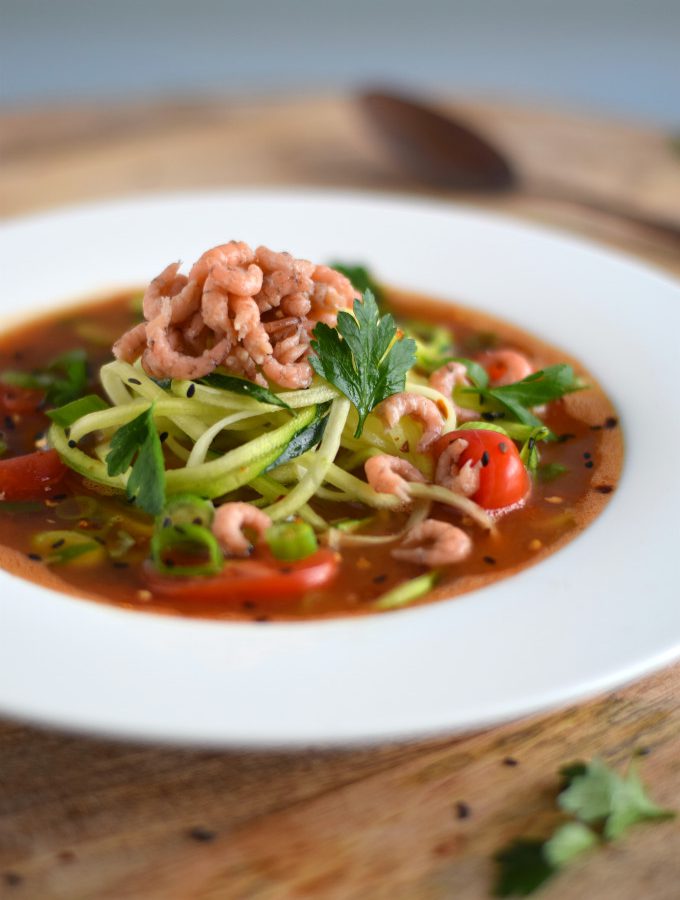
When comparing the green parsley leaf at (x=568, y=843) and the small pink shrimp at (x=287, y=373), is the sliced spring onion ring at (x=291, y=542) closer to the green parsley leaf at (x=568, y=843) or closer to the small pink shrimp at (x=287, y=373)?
the small pink shrimp at (x=287, y=373)

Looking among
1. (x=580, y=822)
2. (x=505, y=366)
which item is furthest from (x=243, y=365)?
(x=580, y=822)

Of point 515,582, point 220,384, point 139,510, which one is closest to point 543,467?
point 515,582

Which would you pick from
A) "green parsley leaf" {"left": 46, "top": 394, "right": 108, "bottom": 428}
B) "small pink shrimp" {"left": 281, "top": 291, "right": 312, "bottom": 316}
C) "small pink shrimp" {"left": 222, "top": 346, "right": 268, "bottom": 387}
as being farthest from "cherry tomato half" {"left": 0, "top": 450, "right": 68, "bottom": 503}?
"small pink shrimp" {"left": 281, "top": 291, "right": 312, "bottom": 316}

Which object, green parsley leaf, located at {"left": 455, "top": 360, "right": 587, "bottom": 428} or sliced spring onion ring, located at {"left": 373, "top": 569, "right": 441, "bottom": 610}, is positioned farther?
green parsley leaf, located at {"left": 455, "top": 360, "right": 587, "bottom": 428}

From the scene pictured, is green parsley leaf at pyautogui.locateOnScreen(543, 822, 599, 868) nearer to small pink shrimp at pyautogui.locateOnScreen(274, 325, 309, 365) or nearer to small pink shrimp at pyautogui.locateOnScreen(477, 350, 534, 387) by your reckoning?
small pink shrimp at pyautogui.locateOnScreen(274, 325, 309, 365)

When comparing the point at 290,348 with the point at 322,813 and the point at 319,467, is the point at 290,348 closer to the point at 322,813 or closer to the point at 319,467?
the point at 319,467

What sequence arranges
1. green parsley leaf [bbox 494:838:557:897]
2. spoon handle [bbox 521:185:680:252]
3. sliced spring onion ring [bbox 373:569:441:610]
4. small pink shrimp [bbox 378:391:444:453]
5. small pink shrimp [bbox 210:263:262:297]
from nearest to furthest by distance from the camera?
green parsley leaf [bbox 494:838:557:897]
sliced spring onion ring [bbox 373:569:441:610]
small pink shrimp [bbox 210:263:262:297]
small pink shrimp [bbox 378:391:444:453]
spoon handle [bbox 521:185:680:252]

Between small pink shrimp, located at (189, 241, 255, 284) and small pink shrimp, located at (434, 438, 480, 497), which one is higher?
small pink shrimp, located at (189, 241, 255, 284)

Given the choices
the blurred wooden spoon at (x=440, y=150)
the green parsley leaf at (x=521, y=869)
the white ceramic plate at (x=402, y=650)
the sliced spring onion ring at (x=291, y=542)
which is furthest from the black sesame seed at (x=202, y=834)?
the blurred wooden spoon at (x=440, y=150)

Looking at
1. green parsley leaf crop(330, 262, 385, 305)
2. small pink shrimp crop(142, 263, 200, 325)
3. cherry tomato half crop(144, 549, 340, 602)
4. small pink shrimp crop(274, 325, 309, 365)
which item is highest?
green parsley leaf crop(330, 262, 385, 305)
